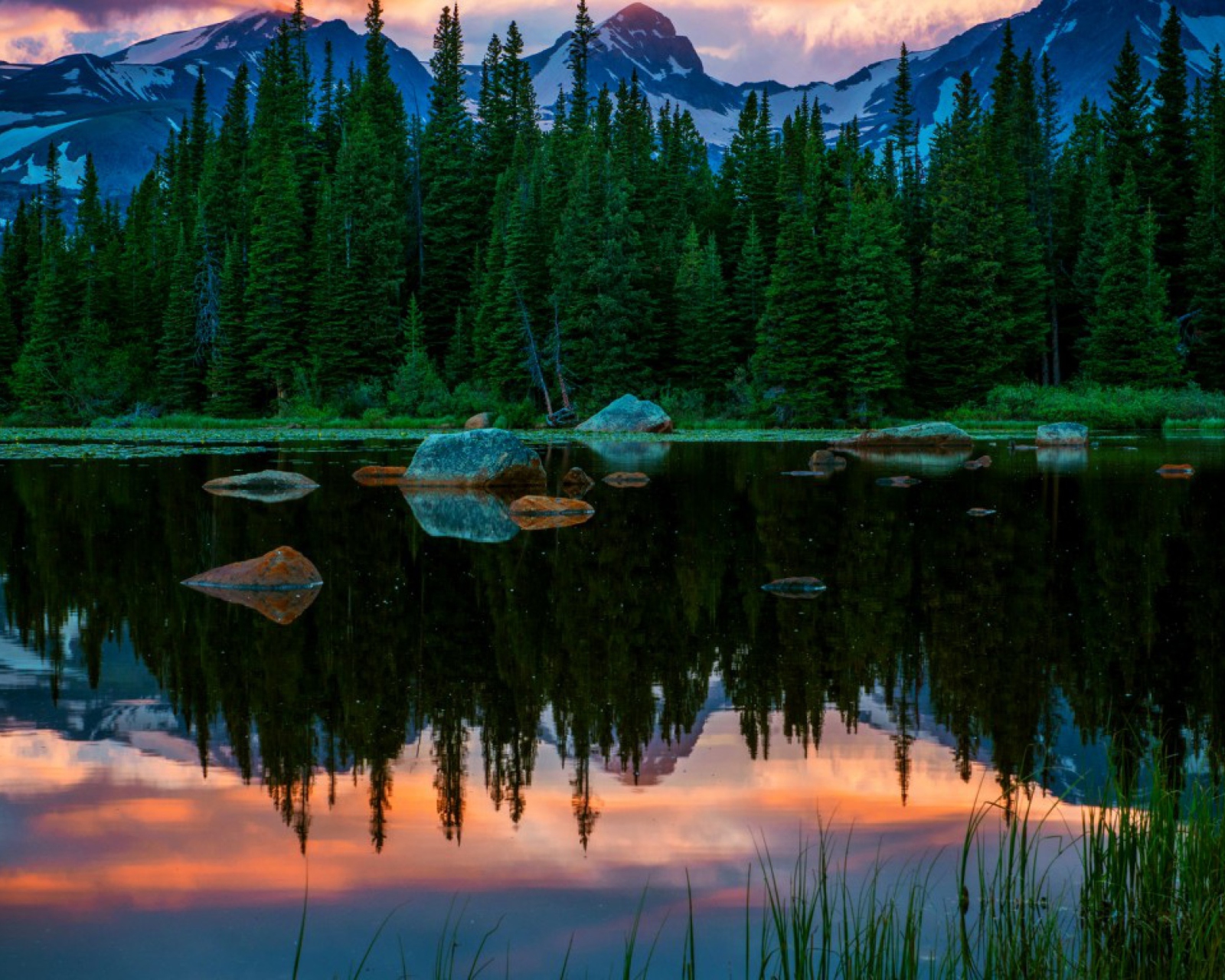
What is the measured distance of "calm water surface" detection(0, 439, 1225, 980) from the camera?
5055mm

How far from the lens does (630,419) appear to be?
49.8 m

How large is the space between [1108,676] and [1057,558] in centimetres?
585

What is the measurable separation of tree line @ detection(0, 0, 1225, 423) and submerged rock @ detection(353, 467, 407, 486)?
3053cm

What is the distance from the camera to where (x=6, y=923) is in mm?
4875

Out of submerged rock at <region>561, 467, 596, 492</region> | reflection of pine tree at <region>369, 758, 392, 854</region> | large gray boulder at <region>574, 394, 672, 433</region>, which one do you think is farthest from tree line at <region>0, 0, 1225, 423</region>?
reflection of pine tree at <region>369, 758, 392, 854</region>

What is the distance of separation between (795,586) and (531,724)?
5138 mm

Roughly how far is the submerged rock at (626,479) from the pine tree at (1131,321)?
127ft

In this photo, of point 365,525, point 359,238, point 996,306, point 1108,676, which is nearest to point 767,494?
point 365,525

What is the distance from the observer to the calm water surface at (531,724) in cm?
505

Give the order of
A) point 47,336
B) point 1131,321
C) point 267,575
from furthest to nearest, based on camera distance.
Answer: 1. point 47,336
2. point 1131,321
3. point 267,575

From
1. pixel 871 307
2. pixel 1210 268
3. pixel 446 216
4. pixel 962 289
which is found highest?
pixel 446 216

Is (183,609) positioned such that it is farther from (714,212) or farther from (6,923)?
(714,212)

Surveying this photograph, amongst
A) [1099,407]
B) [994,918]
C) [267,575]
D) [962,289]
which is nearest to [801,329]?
[962,289]

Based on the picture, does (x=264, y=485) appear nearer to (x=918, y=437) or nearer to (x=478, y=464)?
(x=478, y=464)
